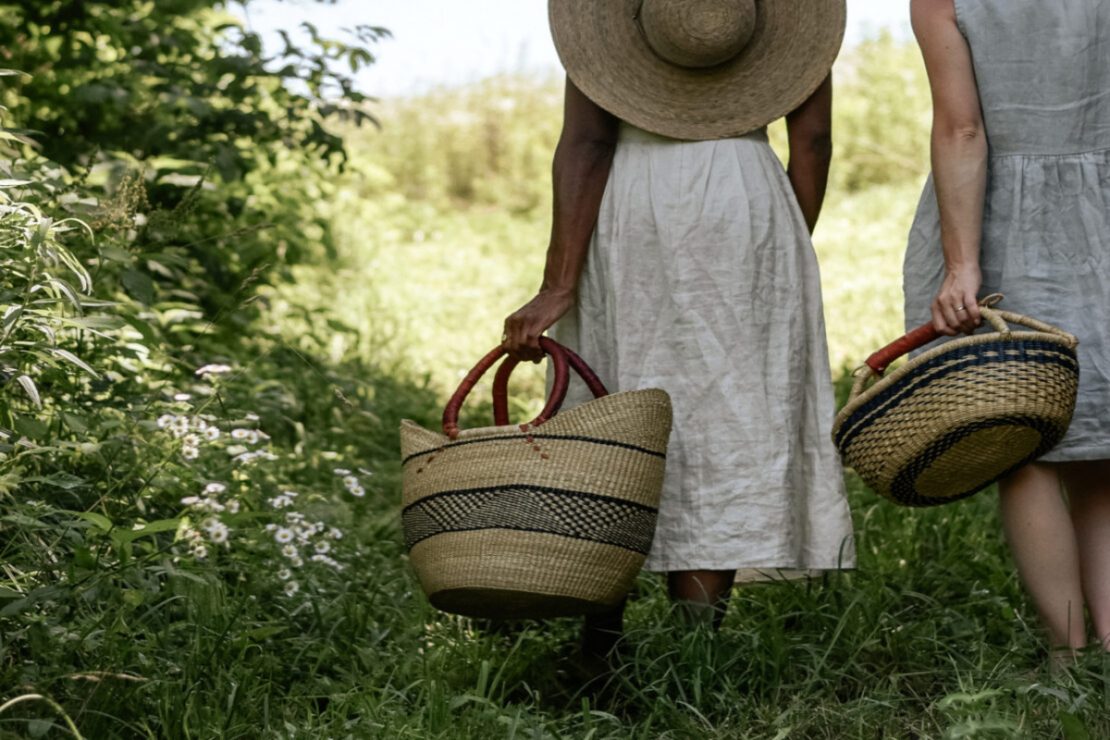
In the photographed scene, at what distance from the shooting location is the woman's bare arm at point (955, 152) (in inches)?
115

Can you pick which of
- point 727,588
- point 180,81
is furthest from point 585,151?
point 180,81

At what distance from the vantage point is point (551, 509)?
9.14ft

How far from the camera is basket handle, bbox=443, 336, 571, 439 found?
Answer: 297 centimetres

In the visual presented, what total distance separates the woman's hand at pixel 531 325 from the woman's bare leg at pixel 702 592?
56 cm

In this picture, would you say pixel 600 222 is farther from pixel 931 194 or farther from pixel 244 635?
pixel 244 635

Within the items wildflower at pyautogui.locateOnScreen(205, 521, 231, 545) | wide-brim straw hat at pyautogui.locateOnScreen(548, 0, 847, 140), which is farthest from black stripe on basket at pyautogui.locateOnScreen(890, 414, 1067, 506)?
wildflower at pyautogui.locateOnScreen(205, 521, 231, 545)

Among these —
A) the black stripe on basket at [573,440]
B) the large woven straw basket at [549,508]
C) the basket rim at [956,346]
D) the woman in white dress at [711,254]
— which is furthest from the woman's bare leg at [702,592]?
the basket rim at [956,346]

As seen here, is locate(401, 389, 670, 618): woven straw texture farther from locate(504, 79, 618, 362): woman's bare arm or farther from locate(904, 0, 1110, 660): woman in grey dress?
locate(904, 0, 1110, 660): woman in grey dress

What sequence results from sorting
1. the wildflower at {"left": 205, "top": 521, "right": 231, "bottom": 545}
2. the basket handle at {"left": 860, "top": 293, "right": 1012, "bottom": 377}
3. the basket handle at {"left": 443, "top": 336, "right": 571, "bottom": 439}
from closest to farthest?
the basket handle at {"left": 860, "top": 293, "right": 1012, "bottom": 377}, the basket handle at {"left": 443, "top": 336, "right": 571, "bottom": 439}, the wildflower at {"left": 205, "top": 521, "right": 231, "bottom": 545}

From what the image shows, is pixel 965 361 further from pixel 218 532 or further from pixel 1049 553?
pixel 218 532

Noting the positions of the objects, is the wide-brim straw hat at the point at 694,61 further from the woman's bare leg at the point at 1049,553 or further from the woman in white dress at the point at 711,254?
the woman's bare leg at the point at 1049,553

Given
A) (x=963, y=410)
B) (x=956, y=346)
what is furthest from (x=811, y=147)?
(x=963, y=410)

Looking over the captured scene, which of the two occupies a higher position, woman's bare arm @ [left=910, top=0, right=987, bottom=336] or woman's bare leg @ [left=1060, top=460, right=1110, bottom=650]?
woman's bare arm @ [left=910, top=0, right=987, bottom=336]

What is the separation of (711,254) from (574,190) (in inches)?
12.8
